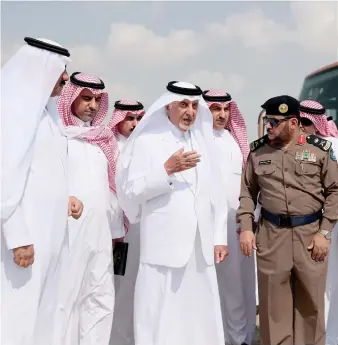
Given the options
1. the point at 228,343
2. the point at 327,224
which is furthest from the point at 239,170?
the point at 228,343

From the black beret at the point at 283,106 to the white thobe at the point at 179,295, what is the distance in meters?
0.76

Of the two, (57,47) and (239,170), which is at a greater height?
(57,47)

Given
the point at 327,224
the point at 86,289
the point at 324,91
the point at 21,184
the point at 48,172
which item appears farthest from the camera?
the point at 324,91

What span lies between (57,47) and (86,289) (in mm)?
1723

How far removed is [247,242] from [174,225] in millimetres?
533

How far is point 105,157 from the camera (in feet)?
13.4

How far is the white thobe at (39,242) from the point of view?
2.90m

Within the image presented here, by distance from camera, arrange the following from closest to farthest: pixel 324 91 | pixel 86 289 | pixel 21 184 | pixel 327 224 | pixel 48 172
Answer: pixel 21 184, pixel 48 172, pixel 327 224, pixel 86 289, pixel 324 91

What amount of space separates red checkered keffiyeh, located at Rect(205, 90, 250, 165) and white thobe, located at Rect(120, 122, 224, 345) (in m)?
1.21

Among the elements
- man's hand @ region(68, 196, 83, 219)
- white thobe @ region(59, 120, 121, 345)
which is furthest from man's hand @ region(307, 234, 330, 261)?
man's hand @ region(68, 196, 83, 219)

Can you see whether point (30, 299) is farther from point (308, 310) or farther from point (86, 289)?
point (308, 310)

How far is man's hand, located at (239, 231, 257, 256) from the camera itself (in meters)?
3.74

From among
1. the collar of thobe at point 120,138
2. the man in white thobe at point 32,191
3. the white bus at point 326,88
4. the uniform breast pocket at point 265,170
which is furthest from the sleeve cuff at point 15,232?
the white bus at point 326,88

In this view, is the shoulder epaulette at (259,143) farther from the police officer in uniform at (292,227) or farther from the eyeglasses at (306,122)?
the eyeglasses at (306,122)
